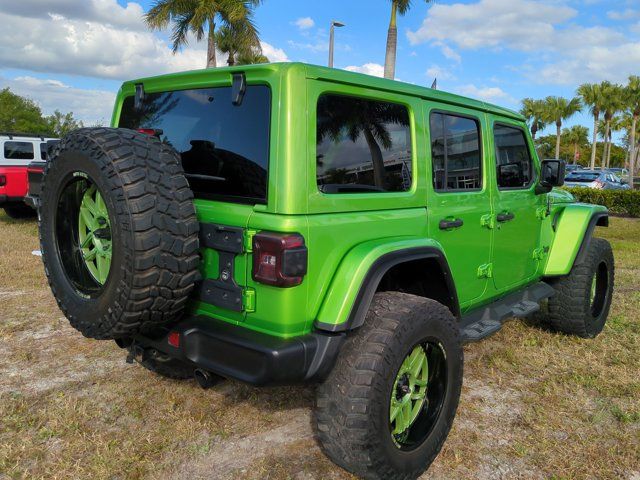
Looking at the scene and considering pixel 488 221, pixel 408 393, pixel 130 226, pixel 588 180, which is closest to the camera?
pixel 130 226

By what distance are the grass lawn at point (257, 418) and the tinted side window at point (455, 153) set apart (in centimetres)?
140

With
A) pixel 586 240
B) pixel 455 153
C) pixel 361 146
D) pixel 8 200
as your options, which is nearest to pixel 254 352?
pixel 361 146

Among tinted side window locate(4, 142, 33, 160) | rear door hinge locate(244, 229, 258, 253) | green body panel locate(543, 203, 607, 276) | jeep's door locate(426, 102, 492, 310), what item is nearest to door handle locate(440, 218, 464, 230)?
jeep's door locate(426, 102, 492, 310)

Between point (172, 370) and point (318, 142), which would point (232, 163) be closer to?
point (318, 142)

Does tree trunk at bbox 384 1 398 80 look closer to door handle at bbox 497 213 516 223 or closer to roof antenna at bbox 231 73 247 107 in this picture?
door handle at bbox 497 213 516 223

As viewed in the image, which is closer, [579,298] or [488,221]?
[488,221]

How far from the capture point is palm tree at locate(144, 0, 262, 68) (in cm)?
1700

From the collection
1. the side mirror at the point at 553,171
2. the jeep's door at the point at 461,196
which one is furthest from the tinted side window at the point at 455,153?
the side mirror at the point at 553,171

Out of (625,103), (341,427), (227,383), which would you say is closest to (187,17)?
(227,383)

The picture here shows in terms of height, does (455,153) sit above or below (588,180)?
above

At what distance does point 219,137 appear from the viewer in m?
2.50

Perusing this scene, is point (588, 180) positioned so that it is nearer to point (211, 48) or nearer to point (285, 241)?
point (211, 48)

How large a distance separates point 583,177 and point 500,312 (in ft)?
66.4

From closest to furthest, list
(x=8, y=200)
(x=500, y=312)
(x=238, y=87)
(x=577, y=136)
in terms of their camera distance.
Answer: (x=238, y=87) → (x=500, y=312) → (x=8, y=200) → (x=577, y=136)
